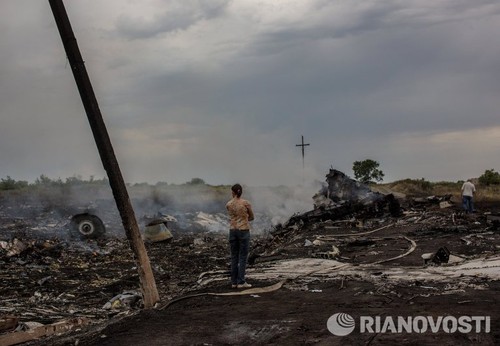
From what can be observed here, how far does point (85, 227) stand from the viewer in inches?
884

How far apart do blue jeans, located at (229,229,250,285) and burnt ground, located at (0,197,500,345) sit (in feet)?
0.99

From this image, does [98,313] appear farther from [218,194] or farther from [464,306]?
[218,194]

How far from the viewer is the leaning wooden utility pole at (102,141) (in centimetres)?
901

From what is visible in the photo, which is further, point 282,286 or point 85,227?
point 85,227

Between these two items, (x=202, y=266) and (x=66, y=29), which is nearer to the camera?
(x=66, y=29)

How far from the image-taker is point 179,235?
2544 cm

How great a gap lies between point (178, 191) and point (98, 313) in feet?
110

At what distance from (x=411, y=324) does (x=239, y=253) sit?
3966 millimetres

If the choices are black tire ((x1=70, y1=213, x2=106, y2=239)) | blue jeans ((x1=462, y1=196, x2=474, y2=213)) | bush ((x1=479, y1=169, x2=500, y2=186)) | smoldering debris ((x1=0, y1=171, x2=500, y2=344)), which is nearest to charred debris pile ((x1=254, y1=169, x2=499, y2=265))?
smoldering debris ((x1=0, y1=171, x2=500, y2=344))

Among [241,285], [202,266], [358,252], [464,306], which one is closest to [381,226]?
[358,252]

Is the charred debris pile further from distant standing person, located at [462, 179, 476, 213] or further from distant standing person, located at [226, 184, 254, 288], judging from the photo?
distant standing person, located at [226, 184, 254, 288]

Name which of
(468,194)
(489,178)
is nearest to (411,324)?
(468,194)

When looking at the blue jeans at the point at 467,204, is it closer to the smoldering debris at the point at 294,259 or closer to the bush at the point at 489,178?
the smoldering debris at the point at 294,259

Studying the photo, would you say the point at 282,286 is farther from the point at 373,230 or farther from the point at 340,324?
the point at 373,230
